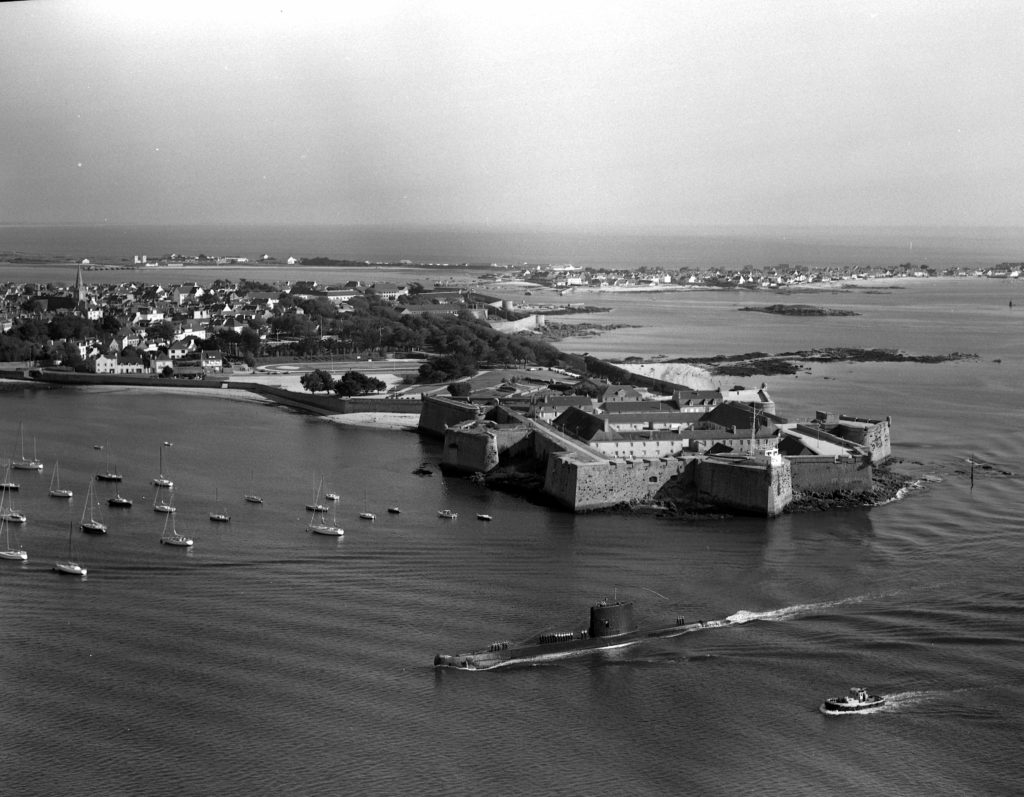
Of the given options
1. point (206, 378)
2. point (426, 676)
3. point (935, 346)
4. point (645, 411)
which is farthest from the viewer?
point (935, 346)

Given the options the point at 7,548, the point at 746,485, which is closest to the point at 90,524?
the point at 7,548

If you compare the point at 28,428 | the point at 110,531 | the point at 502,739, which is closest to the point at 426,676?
the point at 502,739

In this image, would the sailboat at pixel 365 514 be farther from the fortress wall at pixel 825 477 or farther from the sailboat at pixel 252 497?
the fortress wall at pixel 825 477

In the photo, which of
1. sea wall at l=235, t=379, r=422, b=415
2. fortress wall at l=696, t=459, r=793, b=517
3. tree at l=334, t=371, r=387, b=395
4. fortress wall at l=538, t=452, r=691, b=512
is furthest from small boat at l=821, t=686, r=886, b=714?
A: tree at l=334, t=371, r=387, b=395

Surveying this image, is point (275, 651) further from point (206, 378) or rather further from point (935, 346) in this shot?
point (935, 346)

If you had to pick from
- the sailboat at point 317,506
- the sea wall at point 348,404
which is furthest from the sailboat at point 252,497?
the sea wall at point 348,404

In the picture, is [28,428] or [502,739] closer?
[502,739]

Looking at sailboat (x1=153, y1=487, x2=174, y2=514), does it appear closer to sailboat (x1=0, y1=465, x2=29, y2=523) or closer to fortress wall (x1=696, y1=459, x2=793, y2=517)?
sailboat (x1=0, y1=465, x2=29, y2=523)
